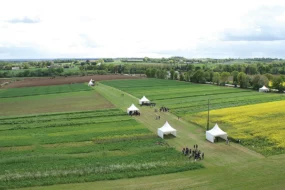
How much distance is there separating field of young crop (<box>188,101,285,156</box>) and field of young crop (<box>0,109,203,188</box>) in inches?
394

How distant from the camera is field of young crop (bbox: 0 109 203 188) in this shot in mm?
24516

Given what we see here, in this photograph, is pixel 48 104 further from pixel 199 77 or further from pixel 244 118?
pixel 199 77

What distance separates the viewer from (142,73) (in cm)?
17425

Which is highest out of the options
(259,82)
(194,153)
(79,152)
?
(259,82)

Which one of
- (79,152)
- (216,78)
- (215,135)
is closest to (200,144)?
(215,135)

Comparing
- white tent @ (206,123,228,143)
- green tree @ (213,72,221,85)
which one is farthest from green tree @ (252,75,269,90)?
white tent @ (206,123,228,143)

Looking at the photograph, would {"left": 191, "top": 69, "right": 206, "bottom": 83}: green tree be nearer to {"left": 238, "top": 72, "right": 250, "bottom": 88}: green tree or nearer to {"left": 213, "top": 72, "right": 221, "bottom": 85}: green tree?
→ {"left": 213, "top": 72, "right": 221, "bottom": 85}: green tree

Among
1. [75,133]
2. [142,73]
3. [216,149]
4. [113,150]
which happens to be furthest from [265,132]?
[142,73]

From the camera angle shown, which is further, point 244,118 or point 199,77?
point 199,77

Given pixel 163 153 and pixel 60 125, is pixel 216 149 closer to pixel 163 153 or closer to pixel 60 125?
pixel 163 153

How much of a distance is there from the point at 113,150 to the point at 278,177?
691 inches

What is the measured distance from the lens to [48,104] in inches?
2581

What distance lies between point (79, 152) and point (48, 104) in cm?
3807

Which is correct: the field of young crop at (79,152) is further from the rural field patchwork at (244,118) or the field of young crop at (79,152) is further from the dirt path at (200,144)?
the rural field patchwork at (244,118)
